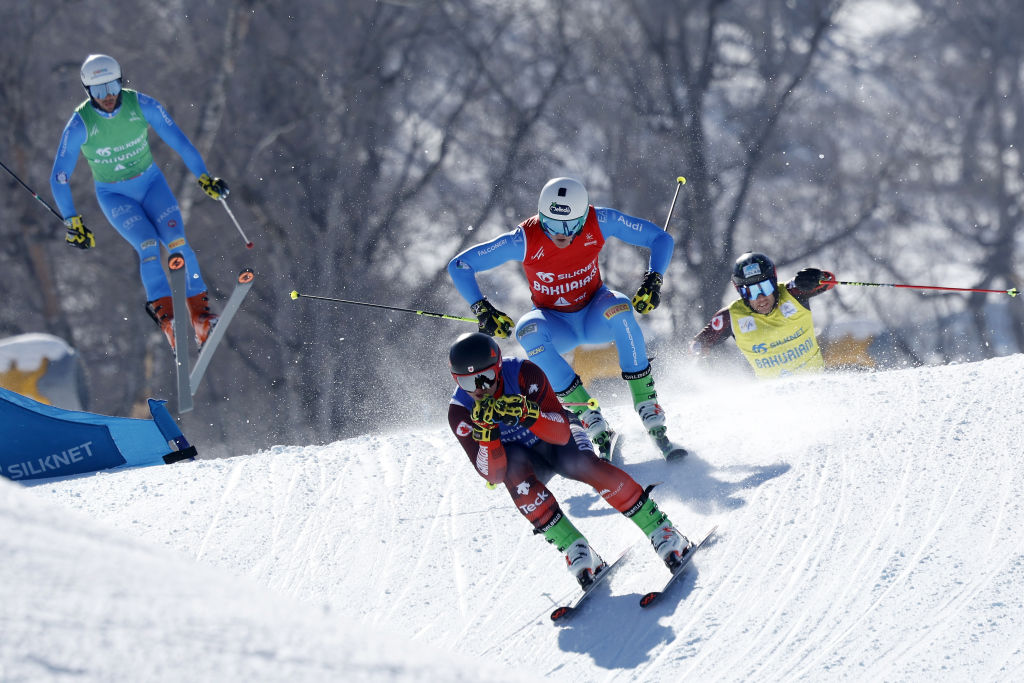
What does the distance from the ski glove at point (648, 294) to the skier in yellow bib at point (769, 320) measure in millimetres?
1628

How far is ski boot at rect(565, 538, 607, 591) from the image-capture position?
3.99 meters

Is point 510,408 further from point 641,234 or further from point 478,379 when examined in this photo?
point 641,234

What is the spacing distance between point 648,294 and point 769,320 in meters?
2.07

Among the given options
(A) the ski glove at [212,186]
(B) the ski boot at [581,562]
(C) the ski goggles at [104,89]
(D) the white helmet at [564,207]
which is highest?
(C) the ski goggles at [104,89]

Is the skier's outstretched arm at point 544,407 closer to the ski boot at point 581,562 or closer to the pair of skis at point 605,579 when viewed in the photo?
the ski boot at point 581,562

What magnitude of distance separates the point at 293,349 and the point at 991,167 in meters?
11.6

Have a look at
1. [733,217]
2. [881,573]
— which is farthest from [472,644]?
[733,217]

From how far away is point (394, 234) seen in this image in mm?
17281

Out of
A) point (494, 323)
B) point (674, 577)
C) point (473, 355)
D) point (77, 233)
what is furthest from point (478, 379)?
point (77, 233)

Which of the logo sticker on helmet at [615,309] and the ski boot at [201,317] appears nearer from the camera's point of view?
the logo sticker on helmet at [615,309]

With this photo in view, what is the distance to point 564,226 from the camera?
4910 mm

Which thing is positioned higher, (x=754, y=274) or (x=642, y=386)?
(x=754, y=274)

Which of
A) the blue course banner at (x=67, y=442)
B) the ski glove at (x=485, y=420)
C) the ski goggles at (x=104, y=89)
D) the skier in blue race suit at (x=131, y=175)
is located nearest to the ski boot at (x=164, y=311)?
the skier in blue race suit at (x=131, y=175)

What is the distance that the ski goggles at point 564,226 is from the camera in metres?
4.90
